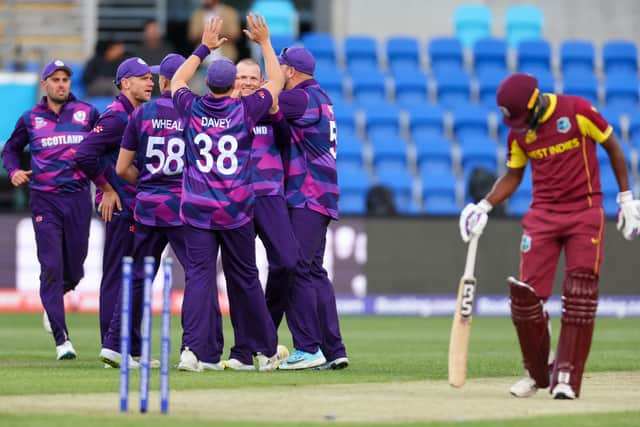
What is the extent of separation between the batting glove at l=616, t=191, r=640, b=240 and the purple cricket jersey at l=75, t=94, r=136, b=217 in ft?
12.5

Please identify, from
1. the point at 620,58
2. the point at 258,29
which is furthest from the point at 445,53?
the point at 258,29

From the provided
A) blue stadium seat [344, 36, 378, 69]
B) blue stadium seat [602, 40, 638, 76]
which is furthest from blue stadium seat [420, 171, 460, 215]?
Answer: blue stadium seat [602, 40, 638, 76]

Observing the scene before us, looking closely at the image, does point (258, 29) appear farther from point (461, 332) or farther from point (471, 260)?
point (461, 332)

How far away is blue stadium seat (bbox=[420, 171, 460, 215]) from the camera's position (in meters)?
21.4

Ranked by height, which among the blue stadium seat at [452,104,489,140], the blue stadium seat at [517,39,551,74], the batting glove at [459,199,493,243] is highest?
the blue stadium seat at [517,39,551,74]

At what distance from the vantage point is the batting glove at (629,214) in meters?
8.56

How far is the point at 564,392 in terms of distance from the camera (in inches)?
327

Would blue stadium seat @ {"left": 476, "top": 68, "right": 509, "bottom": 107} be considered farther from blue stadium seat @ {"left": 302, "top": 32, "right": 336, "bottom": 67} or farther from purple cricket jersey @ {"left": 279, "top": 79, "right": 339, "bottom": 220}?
purple cricket jersey @ {"left": 279, "top": 79, "right": 339, "bottom": 220}

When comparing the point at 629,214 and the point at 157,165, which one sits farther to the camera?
the point at 157,165

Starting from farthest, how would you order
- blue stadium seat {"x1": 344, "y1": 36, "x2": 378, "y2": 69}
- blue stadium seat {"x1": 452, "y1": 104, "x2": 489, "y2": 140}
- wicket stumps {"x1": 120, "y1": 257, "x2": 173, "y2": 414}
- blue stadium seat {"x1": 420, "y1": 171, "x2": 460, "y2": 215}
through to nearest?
blue stadium seat {"x1": 344, "y1": 36, "x2": 378, "y2": 69} → blue stadium seat {"x1": 452, "y1": 104, "x2": 489, "y2": 140} → blue stadium seat {"x1": 420, "y1": 171, "x2": 460, "y2": 215} → wicket stumps {"x1": 120, "y1": 257, "x2": 173, "y2": 414}

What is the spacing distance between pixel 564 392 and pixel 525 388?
0.30 metres

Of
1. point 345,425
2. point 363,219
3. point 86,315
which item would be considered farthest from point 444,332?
point 345,425

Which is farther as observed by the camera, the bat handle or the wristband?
the wristband

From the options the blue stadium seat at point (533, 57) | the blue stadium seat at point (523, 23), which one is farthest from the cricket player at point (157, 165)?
the blue stadium seat at point (523, 23)
